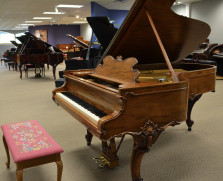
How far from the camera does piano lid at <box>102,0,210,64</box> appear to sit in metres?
2.32

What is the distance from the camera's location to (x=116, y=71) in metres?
2.34

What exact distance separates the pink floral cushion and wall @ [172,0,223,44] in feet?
37.5

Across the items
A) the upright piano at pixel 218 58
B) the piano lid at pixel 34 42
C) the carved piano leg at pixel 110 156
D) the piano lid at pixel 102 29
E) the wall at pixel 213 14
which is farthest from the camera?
the wall at pixel 213 14

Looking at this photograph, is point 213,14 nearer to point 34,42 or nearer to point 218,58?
point 218,58

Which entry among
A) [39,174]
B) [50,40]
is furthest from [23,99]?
[50,40]

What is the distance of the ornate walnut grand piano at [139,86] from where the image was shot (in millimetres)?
1737

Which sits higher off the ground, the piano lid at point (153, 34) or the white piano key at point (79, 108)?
the piano lid at point (153, 34)

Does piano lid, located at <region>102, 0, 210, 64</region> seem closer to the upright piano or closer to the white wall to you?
the upright piano

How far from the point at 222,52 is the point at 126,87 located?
7814 millimetres

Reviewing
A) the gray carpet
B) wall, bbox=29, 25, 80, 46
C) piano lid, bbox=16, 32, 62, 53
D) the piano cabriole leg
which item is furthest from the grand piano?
wall, bbox=29, 25, 80, 46

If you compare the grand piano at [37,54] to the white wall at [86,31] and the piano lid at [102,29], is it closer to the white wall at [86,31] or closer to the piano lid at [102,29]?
the piano lid at [102,29]

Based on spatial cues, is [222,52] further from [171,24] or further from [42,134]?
[42,134]

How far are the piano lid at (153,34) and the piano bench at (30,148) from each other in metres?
1.15

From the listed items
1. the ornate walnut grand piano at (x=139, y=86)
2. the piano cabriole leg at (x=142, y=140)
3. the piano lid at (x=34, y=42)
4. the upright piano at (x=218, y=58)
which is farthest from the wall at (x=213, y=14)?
the piano cabriole leg at (x=142, y=140)
